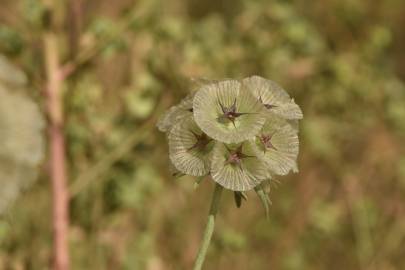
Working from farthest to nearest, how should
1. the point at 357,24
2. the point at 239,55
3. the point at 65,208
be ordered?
the point at 357,24 < the point at 239,55 < the point at 65,208

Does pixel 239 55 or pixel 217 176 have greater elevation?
pixel 239 55

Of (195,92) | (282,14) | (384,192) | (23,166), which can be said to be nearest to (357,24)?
(384,192)

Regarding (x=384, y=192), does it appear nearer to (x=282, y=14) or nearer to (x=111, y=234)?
(x=282, y=14)

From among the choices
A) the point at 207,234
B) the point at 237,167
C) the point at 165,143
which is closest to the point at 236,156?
the point at 237,167

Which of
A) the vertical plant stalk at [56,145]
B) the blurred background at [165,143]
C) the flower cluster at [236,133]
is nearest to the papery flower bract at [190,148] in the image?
the flower cluster at [236,133]

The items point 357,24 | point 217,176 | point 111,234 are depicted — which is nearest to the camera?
point 217,176

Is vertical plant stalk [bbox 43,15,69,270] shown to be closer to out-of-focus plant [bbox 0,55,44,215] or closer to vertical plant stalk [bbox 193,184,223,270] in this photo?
out-of-focus plant [bbox 0,55,44,215]

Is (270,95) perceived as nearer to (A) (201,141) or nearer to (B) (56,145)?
(A) (201,141)
